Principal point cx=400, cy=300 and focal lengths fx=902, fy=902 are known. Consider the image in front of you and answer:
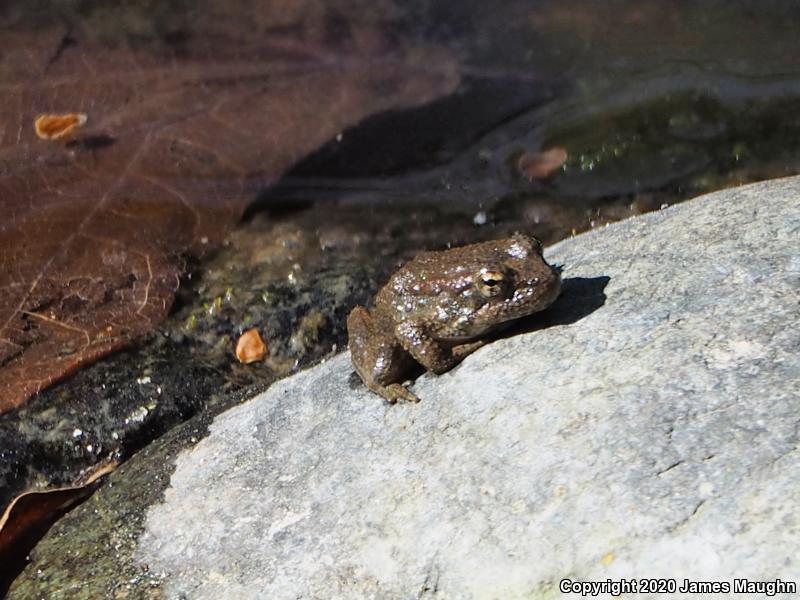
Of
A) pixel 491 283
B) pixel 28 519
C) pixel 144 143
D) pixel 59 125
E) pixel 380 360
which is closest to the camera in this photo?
pixel 491 283

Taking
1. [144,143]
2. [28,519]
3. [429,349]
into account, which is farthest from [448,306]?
[144,143]

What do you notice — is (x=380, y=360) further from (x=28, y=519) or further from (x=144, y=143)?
(x=144, y=143)

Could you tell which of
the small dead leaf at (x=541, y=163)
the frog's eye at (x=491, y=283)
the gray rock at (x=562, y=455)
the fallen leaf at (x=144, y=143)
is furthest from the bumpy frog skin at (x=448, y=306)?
the small dead leaf at (x=541, y=163)

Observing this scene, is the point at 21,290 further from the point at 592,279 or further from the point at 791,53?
the point at 791,53

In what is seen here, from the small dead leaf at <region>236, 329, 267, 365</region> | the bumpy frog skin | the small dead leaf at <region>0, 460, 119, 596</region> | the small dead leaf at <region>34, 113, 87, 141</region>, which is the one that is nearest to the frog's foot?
the bumpy frog skin

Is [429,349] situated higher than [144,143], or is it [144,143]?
[144,143]

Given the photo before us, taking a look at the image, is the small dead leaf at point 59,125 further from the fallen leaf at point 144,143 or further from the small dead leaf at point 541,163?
the small dead leaf at point 541,163

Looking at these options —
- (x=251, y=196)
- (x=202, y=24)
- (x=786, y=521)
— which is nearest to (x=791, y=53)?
(x=251, y=196)
